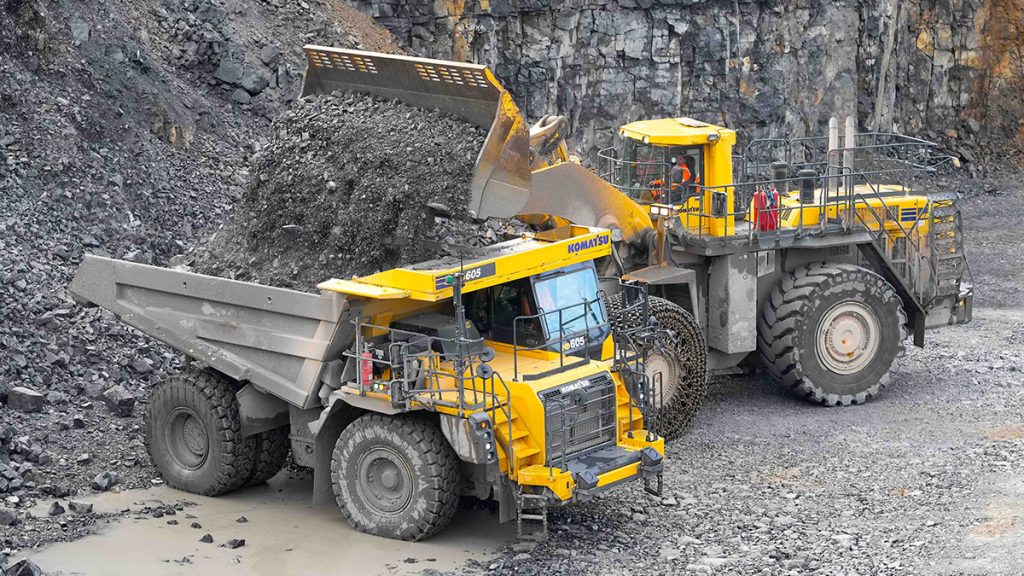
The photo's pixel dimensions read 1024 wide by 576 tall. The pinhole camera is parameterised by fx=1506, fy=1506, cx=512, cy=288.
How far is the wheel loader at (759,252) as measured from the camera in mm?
15086

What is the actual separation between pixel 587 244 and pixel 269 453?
332cm

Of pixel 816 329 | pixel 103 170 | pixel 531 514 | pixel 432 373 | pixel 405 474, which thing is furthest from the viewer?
pixel 103 170

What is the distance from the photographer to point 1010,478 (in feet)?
43.9

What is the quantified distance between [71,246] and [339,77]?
555 centimetres

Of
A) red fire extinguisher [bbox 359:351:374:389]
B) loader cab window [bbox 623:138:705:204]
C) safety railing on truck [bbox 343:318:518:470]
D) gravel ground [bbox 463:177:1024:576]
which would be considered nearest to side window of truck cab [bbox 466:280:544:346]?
safety railing on truck [bbox 343:318:518:470]

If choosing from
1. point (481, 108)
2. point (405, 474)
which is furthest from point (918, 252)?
point (405, 474)

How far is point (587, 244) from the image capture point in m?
12.5

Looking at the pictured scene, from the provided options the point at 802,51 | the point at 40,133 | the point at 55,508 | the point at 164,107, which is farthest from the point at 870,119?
the point at 55,508

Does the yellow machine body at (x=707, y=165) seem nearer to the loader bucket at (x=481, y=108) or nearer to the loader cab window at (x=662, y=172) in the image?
the loader cab window at (x=662, y=172)

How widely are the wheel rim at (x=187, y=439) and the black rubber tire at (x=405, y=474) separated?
5.26 feet

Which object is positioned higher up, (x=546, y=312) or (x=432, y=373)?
(x=546, y=312)

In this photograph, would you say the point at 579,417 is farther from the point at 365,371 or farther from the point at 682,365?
the point at 682,365

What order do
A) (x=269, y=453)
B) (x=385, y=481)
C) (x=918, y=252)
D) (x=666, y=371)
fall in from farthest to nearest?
(x=918, y=252)
(x=666, y=371)
(x=269, y=453)
(x=385, y=481)

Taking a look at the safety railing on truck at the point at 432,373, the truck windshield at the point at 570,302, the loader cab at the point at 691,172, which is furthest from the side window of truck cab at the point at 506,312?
the loader cab at the point at 691,172
